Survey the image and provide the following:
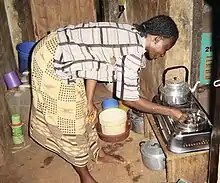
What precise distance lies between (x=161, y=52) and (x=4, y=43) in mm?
2261

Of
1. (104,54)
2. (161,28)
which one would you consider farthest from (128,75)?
(161,28)

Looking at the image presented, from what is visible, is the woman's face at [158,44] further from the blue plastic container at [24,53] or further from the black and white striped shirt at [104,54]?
the blue plastic container at [24,53]

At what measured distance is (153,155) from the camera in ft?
9.67

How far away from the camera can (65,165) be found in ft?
10.8

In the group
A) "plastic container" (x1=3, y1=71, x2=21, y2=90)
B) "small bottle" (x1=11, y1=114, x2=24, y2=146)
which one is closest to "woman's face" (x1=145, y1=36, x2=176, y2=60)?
"small bottle" (x1=11, y1=114, x2=24, y2=146)

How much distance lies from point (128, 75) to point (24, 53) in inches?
89.0

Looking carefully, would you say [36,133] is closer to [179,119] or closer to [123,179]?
[123,179]

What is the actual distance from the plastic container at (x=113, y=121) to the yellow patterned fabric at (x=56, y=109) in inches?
17.8

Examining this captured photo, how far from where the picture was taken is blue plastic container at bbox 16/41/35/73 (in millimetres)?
4195

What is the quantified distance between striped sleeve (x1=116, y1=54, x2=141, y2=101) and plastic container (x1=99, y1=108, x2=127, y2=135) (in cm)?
105

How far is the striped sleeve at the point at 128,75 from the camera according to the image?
2.24 metres

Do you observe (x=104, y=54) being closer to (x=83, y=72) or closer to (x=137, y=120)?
(x=83, y=72)

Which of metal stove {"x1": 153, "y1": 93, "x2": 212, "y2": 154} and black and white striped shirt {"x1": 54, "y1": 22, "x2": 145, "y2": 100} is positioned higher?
black and white striped shirt {"x1": 54, "y1": 22, "x2": 145, "y2": 100}

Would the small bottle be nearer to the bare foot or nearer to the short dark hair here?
the bare foot
